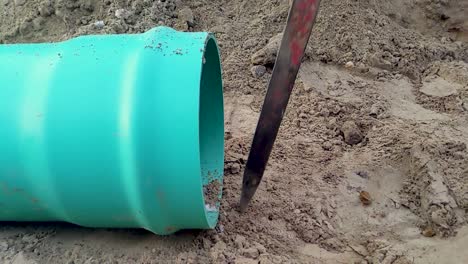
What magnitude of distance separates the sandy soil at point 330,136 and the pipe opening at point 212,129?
79 mm

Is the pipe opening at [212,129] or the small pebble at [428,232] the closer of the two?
the small pebble at [428,232]

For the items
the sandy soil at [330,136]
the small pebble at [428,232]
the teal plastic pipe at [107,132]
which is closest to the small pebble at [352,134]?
the sandy soil at [330,136]

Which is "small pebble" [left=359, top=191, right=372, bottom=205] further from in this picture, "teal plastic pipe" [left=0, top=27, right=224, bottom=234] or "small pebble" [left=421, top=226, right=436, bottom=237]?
"teal plastic pipe" [left=0, top=27, right=224, bottom=234]

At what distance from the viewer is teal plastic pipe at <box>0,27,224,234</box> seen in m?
1.56

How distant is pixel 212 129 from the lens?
2211mm

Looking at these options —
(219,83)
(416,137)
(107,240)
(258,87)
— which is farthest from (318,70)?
(107,240)

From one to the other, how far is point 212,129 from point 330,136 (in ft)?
1.87

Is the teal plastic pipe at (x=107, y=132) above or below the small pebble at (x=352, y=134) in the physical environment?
above

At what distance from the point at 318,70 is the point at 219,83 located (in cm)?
90

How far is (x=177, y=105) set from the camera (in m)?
1.55

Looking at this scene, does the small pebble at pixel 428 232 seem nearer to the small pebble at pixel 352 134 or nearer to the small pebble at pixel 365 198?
the small pebble at pixel 365 198

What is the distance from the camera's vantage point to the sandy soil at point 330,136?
1889mm

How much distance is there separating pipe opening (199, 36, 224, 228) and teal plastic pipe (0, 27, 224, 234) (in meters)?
0.34

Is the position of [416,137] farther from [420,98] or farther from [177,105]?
[177,105]
